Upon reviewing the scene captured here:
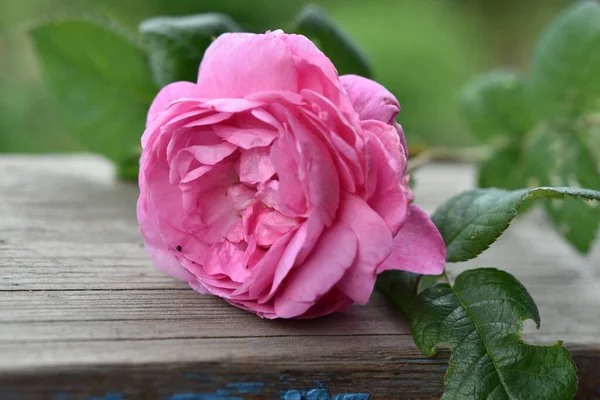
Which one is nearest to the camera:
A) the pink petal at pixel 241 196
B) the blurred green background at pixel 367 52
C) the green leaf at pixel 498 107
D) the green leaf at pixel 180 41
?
the pink petal at pixel 241 196

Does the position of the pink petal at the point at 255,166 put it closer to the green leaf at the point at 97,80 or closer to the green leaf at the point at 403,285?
the green leaf at the point at 403,285

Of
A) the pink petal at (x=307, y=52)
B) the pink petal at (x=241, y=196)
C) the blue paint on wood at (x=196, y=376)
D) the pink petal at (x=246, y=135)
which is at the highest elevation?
the pink petal at (x=307, y=52)

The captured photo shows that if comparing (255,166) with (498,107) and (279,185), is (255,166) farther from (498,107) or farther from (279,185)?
(498,107)

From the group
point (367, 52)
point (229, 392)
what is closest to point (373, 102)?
point (229, 392)

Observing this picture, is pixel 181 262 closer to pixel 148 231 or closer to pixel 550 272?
pixel 148 231

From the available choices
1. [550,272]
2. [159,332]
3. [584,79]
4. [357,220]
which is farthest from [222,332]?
[584,79]

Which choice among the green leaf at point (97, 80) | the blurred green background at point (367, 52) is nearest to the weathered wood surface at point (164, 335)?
the green leaf at point (97, 80)
